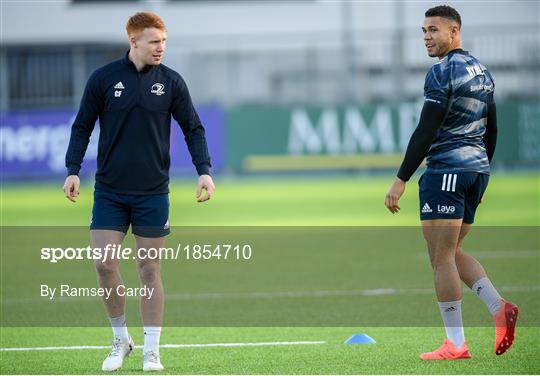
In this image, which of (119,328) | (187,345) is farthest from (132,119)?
(187,345)

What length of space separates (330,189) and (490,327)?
721 inches

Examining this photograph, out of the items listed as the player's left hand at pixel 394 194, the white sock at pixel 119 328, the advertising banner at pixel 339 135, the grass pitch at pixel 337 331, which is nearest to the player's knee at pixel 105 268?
the white sock at pixel 119 328

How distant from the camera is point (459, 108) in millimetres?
7238

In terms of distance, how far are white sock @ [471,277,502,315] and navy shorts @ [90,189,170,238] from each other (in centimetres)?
202

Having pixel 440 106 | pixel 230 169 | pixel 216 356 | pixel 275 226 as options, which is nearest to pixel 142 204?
pixel 216 356

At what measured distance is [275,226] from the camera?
1795 centimetres

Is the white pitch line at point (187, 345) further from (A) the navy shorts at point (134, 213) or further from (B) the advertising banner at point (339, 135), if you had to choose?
(B) the advertising banner at point (339, 135)

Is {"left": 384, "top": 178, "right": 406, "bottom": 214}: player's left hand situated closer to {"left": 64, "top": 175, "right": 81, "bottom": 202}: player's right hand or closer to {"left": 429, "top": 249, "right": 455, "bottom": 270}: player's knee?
{"left": 429, "top": 249, "right": 455, "bottom": 270}: player's knee

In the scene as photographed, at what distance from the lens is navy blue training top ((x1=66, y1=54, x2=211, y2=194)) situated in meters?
7.19

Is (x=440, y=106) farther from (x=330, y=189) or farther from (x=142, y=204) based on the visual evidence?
(x=330, y=189)

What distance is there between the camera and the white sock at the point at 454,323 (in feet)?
24.2

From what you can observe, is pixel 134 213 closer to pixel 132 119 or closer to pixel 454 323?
pixel 132 119

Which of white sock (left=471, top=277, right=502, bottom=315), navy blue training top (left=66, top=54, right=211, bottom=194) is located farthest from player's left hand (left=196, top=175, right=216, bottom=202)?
white sock (left=471, top=277, right=502, bottom=315)

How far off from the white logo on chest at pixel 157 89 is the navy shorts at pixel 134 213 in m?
0.62
